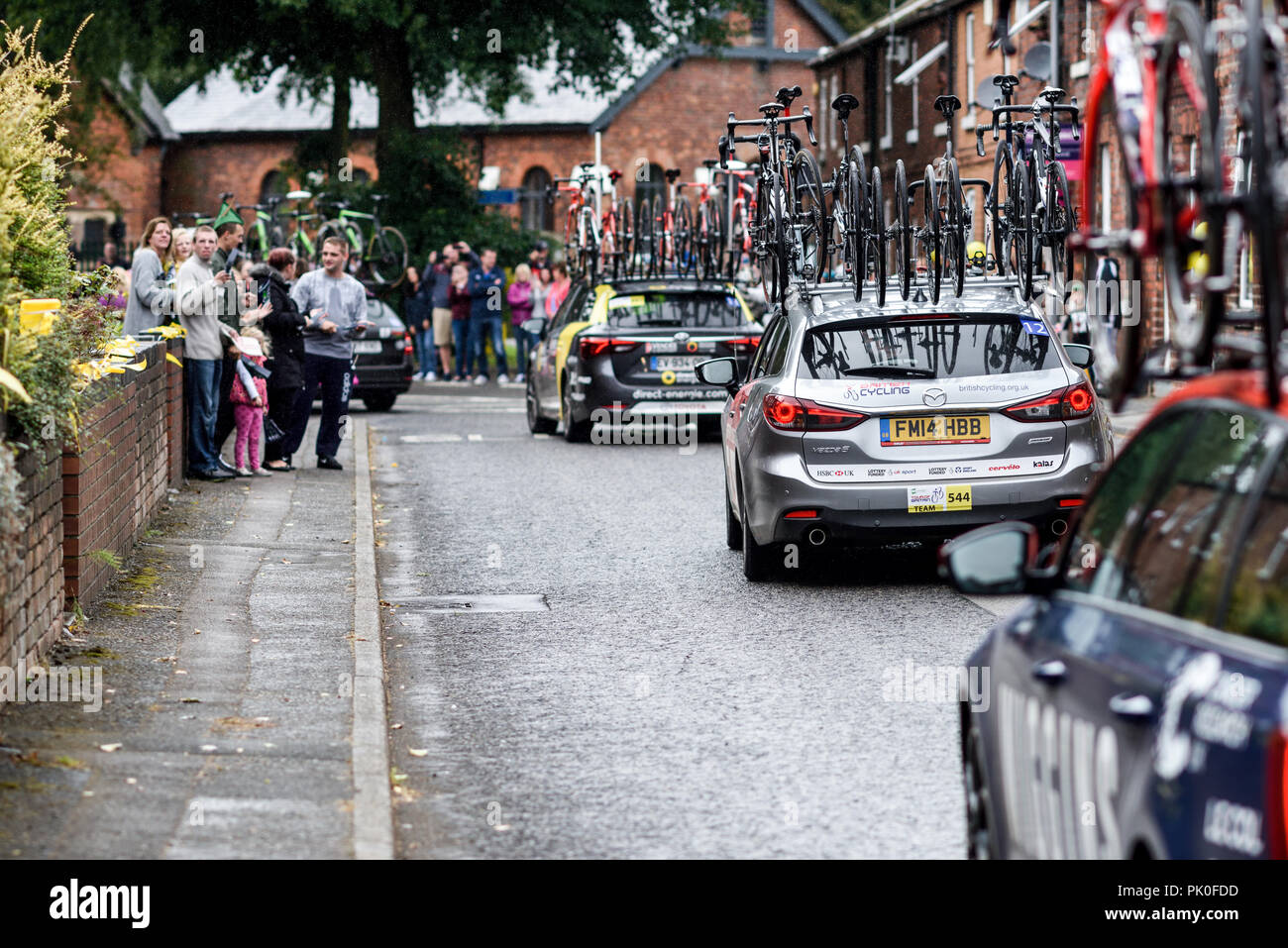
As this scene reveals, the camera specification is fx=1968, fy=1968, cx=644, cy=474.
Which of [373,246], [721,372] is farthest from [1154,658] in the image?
[373,246]

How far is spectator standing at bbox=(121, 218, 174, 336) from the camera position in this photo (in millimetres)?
14680

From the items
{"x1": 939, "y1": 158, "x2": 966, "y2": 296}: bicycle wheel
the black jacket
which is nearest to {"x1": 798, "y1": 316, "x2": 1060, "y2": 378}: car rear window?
{"x1": 939, "y1": 158, "x2": 966, "y2": 296}: bicycle wheel

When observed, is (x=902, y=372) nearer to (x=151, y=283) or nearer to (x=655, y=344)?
(x=151, y=283)

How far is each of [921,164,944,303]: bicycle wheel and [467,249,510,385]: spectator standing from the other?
65.5 ft

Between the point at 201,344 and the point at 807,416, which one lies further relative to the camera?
the point at 201,344

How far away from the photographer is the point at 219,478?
15.9 m

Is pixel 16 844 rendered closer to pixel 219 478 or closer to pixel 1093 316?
pixel 1093 316

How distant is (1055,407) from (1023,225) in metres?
2.10

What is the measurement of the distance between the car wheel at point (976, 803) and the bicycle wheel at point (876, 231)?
Answer: 22.4ft

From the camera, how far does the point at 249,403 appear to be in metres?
15.9

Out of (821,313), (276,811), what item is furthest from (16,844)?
(821,313)
